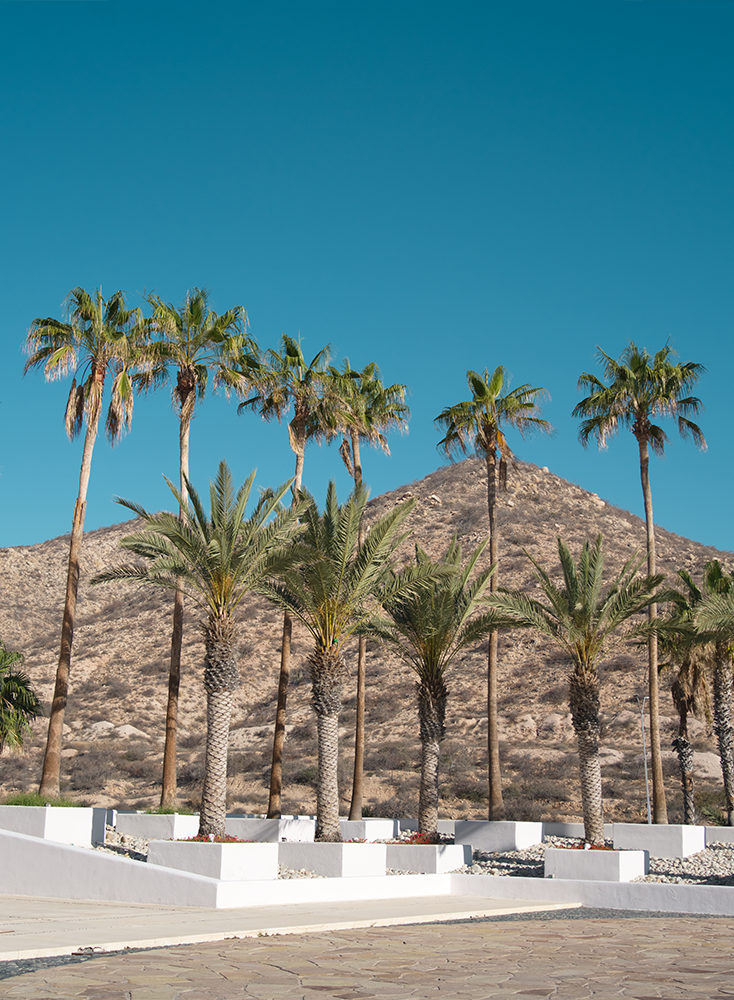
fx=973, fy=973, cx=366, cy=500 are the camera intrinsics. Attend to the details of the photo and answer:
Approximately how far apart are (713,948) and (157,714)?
175 ft

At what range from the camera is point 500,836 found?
88.2 feet

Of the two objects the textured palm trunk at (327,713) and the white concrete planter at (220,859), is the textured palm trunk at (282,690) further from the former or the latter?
the white concrete planter at (220,859)

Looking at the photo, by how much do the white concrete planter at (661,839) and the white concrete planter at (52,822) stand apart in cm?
1407

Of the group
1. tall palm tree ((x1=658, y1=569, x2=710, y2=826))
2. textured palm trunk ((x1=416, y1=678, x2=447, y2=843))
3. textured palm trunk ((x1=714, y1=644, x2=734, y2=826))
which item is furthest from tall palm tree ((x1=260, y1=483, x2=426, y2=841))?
textured palm trunk ((x1=714, y1=644, x2=734, y2=826))

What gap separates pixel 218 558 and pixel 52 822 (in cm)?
630

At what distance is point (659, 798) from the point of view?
27438 millimetres

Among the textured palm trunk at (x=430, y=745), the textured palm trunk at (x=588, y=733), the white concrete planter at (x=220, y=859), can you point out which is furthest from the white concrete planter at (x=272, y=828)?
the white concrete planter at (x=220, y=859)

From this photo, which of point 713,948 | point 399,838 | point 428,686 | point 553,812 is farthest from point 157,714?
point 713,948

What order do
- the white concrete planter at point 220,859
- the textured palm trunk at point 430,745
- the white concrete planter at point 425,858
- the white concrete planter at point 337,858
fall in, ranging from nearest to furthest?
the white concrete planter at point 220,859
the white concrete planter at point 337,858
the white concrete planter at point 425,858
the textured palm trunk at point 430,745

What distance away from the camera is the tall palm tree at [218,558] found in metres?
20.6

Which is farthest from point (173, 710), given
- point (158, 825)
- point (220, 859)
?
point (220, 859)

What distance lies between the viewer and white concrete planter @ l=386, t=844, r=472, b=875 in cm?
2236

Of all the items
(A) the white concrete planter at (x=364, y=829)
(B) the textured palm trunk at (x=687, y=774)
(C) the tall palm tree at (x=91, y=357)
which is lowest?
(A) the white concrete planter at (x=364, y=829)

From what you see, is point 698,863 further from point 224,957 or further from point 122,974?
point 122,974
